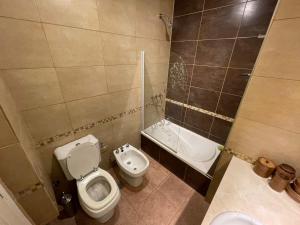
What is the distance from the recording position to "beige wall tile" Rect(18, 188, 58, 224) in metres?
1.04

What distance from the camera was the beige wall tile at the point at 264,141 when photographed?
3.07 ft

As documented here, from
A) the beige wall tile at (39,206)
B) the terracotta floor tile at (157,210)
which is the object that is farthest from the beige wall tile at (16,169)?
the terracotta floor tile at (157,210)

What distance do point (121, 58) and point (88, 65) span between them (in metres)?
0.41

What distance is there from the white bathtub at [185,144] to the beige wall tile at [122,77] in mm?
915

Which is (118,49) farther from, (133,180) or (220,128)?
(220,128)

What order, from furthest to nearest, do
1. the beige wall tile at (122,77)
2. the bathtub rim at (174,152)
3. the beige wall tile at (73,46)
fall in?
1. the bathtub rim at (174,152)
2. the beige wall tile at (122,77)
3. the beige wall tile at (73,46)

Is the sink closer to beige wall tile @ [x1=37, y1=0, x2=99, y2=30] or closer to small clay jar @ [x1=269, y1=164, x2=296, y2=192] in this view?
small clay jar @ [x1=269, y1=164, x2=296, y2=192]

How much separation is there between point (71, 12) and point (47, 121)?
984mm

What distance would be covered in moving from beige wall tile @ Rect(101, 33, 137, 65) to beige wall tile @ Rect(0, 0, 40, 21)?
54cm

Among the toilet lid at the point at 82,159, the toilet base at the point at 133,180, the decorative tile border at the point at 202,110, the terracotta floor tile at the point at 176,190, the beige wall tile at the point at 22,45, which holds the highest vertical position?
the beige wall tile at the point at 22,45

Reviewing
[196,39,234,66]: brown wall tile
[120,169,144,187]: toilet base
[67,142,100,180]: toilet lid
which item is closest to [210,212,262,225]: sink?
[120,169,144,187]: toilet base

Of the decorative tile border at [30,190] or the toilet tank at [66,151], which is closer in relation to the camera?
the decorative tile border at [30,190]

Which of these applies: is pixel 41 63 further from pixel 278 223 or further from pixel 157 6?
pixel 278 223

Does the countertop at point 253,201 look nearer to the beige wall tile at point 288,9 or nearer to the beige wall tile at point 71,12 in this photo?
the beige wall tile at point 288,9
